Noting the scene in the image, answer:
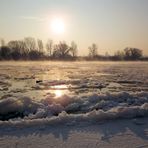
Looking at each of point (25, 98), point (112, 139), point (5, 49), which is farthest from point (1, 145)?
point (5, 49)

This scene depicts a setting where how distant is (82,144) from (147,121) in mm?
1902

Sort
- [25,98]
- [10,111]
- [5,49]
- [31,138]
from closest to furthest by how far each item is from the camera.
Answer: [31,138] < [10,111] < [25,98] < [5,49]

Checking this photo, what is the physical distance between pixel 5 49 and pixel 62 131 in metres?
64.3

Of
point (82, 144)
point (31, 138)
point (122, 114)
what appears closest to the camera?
point (82, 144)

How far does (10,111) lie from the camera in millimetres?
6980

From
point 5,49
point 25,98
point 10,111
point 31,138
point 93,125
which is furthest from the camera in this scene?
point 5,49

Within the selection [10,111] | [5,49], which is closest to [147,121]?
[10,111]

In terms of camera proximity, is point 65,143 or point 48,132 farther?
point 48,132

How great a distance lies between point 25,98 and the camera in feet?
24.7

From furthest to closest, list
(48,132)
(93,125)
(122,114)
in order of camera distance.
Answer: (122,114)
(93,125)
(48,132)

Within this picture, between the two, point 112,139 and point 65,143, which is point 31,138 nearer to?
point 65,143

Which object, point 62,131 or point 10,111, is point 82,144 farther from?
point 10,111

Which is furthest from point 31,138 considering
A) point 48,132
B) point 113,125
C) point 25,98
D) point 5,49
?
point 5,49

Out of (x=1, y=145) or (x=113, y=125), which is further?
(x=113, y=125)
